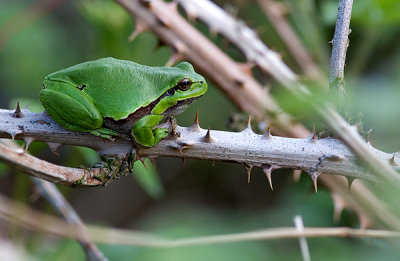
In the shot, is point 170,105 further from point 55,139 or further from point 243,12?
point 243,12

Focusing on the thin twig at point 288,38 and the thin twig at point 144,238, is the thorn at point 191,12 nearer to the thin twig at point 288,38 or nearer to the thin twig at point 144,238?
the thin twig at point 288,38

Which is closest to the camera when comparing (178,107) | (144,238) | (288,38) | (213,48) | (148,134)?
(148,134)

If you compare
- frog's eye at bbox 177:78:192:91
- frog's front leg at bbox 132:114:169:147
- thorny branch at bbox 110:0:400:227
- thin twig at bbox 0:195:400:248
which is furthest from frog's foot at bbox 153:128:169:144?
thorny branch at bbox 110:0:400:227

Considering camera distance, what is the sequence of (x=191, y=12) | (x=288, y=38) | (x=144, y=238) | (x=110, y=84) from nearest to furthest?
(x=110, y=84) → (x=144, y=238) → (x=191, y=12) → (x=288, y=38)

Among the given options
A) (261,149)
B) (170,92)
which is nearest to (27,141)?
(261,149)

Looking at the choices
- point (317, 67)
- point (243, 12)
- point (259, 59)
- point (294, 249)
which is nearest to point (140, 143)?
point (259, 59)

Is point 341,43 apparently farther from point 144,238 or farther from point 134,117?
point 144,238
